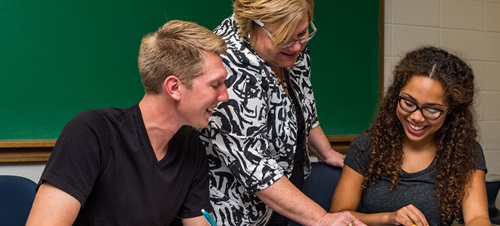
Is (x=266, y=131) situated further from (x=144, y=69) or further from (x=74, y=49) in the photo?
(x=74, y=49)

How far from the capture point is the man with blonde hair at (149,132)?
4.26 feet

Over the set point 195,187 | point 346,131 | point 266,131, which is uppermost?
point 266,131

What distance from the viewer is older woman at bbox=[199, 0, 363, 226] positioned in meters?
1.51

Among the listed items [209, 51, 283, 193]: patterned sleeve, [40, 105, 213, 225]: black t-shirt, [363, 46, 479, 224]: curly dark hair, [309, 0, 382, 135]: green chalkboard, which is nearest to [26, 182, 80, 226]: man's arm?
[40, 105, 213, 225]: black t-shirt

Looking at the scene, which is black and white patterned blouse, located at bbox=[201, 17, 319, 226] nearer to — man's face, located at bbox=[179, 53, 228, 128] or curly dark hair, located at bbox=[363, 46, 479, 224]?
man's face, located at bbox=[179, 53, 228, 128]

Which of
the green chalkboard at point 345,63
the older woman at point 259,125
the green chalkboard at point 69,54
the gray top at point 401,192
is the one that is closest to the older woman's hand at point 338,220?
the older woman at point 259,125

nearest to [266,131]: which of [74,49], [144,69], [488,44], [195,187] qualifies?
[195,187]

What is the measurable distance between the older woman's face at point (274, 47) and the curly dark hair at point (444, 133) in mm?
487

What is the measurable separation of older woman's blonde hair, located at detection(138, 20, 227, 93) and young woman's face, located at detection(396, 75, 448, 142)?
74 centimetres

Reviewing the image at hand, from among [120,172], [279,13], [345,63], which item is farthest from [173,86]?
[345,63]

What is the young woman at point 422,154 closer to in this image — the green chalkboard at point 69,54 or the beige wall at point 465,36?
the green chalkboard at point 69,54

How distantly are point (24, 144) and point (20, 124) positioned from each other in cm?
8

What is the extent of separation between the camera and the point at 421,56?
1.87 metres

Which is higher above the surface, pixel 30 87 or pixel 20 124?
pixel 30 87
